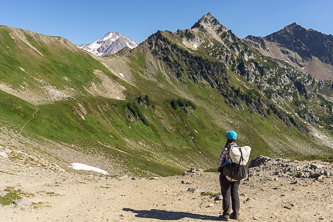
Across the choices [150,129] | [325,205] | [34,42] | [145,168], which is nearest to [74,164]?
[145,168]

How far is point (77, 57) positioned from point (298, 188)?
185000 millimetres

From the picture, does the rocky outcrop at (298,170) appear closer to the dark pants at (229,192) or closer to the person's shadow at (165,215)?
the dark pants at (229,192)

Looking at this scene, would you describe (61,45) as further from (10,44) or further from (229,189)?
(229,189)

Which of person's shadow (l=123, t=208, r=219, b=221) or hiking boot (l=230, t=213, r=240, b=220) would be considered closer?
hiking boot (l=230, t=213, r=240, b=220)

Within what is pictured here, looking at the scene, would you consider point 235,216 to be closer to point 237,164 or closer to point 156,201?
point 237,164

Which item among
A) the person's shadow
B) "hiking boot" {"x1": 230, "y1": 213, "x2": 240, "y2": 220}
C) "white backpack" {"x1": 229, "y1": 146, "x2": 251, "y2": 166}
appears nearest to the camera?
"white backpack" {"x1": 229, "y1": 146, "x2": 251, "y2": 166}

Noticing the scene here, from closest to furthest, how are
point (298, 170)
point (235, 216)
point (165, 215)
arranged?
point (235, 216) < point (165, 215) < point (298, 170)

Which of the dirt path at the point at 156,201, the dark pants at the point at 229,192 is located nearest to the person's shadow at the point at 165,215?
the dirt path at the point at 156,201

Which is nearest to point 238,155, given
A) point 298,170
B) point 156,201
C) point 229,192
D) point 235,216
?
point 229,192

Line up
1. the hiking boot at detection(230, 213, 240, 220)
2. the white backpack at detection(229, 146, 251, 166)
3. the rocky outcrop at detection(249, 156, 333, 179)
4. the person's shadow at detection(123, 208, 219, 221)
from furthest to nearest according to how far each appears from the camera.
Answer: the rocky outcrop at detection(249, 156, 333, 179) < the person's shadow at detection(123, 208, 219, 221) < the hiking boot at detection(230, 213, 240, 220) < the white backpack at detection(229, 146, 251, 166)

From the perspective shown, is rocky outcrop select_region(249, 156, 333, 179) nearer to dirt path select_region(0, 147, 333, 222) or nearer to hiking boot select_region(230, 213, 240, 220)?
dirt path select_region(0, 147, 333, 222)

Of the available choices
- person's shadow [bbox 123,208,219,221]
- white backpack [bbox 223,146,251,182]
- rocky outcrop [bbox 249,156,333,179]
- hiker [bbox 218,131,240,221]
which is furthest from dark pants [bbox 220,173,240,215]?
rocky outcrop [bbox 249,156,333,179]

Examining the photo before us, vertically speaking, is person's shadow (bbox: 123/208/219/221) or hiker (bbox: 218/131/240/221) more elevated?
hiker (bbox: 218/131/240/221)

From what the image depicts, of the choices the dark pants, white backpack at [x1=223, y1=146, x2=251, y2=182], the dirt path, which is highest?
white backpack at [x1=223, y1=146, x2=251, y2=182]
